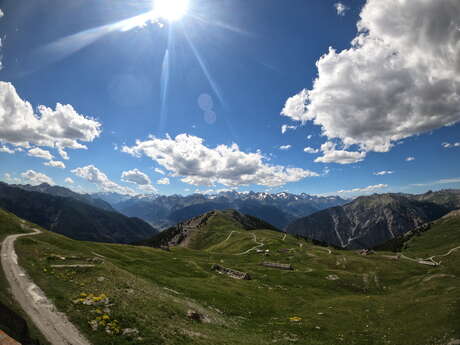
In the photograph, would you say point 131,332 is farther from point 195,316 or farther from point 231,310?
point 231,310

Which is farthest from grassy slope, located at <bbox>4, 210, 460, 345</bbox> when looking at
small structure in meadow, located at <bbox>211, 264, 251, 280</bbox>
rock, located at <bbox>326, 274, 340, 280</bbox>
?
rock, located at <bbox>326, 274, 340, 280</bbox>

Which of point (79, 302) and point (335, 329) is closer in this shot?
point (79, 302)

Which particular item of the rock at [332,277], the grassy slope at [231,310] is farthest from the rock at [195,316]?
the rock at [332,277]

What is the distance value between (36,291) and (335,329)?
138 feet

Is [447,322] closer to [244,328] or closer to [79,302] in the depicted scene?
[244,328]

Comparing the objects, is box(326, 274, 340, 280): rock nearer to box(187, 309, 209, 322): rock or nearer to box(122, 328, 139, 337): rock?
box(187, 309, 209, 322): rock

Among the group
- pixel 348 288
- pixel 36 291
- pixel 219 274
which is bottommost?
pixel 348 288

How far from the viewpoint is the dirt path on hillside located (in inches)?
799

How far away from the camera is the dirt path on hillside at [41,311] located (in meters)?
20.3

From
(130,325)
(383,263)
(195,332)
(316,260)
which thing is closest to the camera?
(130,325)

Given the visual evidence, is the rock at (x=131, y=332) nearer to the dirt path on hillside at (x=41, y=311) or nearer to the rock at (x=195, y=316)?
the dirt path on hillside at (x=41, y=311)

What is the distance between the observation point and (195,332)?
25.6 meters

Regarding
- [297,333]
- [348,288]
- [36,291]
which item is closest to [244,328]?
[297,333]

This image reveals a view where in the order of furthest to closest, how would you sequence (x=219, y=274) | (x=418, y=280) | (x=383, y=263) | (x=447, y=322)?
(x=383, y=263) < (x=418, y=280) < (x=219, y=274) < (x=447, y=322)
